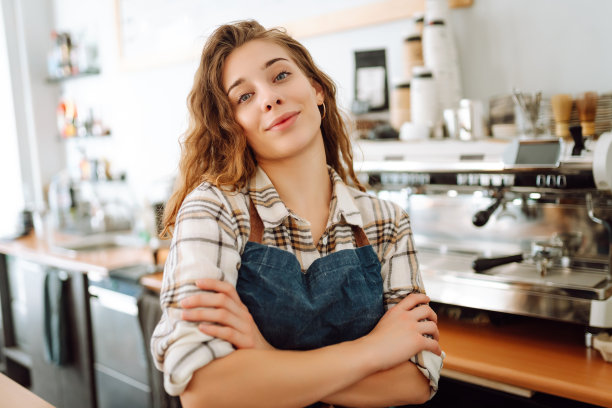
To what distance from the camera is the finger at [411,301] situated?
1089 millimetres

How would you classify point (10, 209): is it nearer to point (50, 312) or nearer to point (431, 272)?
point (50, 312)

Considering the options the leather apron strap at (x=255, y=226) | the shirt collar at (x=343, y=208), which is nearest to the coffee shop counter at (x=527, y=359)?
the shirt collar at (x=343, y=208)

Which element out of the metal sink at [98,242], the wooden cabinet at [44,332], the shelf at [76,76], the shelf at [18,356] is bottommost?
the shelf at [18,356]

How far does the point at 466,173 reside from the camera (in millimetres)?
1658

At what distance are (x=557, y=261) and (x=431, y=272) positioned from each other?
397 mm

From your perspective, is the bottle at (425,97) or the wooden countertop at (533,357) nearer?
the wooden countertop at (533,357)

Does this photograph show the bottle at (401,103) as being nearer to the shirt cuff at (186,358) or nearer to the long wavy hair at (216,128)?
the long wavy hair at (216,128)

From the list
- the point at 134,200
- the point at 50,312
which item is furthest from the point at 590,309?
the point at 134,200

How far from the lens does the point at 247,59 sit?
1.11 meters

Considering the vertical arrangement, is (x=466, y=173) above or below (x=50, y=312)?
above

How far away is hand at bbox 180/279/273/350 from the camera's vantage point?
0.89 m

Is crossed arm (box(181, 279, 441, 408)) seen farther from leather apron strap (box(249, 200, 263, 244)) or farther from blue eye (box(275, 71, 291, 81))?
blue eye (box(275, 71, 291, 81))

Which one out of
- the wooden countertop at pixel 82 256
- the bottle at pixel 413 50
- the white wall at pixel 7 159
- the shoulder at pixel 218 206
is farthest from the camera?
the white wall at pixel 7 159

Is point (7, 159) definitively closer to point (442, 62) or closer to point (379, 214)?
point (442, 62)
